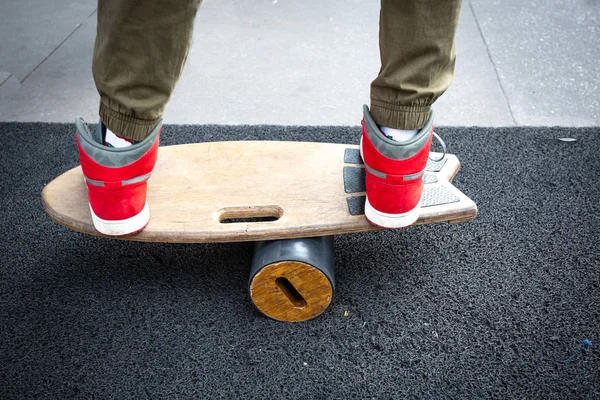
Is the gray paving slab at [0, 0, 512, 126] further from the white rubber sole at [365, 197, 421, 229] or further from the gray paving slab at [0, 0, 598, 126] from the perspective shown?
the white rubber sole at [365, 197, 421, 229]

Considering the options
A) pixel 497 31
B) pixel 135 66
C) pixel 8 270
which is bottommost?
pixel 8 270

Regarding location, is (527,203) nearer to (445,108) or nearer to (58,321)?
(445,108)

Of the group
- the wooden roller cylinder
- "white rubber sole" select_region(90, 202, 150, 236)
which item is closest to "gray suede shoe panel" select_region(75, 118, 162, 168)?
"white rubber sole" select_region(90, 202, 150, 236)

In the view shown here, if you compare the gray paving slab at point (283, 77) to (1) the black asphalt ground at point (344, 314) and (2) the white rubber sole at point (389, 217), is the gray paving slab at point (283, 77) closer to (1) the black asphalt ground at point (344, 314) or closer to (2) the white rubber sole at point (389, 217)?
(1) the black asphalt ground at point (344, 314)

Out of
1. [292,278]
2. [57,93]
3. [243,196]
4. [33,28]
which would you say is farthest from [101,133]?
[33,28]

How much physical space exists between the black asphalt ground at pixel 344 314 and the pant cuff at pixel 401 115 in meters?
0.40

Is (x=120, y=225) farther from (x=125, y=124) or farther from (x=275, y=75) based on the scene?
(x=275, y=75)

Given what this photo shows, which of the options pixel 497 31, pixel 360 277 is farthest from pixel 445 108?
pixel 360 277

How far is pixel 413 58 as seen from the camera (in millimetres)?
905

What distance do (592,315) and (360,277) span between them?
504mm

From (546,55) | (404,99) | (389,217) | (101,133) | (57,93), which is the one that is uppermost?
(404,99)

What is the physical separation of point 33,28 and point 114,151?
5.74 ft

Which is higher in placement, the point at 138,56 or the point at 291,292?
the point at 138,56

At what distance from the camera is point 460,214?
1135 mm
